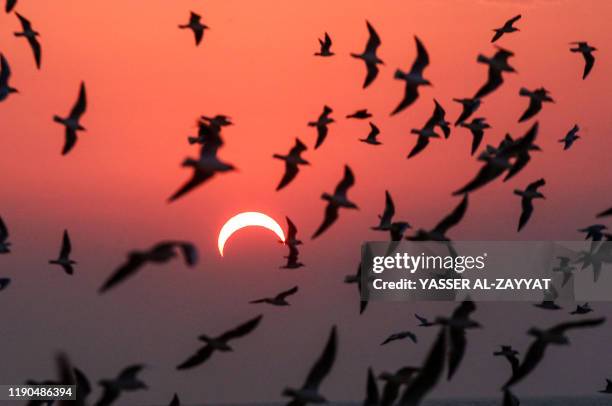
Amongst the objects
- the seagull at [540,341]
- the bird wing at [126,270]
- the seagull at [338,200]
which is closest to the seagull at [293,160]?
the seagull at [338,200]

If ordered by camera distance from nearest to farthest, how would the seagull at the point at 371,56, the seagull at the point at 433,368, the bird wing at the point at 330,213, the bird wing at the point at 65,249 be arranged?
the seagull at the point at 433,368 → the bird wing at the point at 330,213 → the seagull at the point at 371,56 → the bird wing at the point at 65,249

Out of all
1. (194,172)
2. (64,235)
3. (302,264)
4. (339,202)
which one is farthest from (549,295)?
(194,172)

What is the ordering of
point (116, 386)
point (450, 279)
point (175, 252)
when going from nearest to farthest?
point (175, 252) → point (116, 386) → point (450, 279)

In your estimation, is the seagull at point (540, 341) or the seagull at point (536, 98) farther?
the seagull at point (536, 98)

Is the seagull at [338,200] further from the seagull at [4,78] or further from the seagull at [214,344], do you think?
the seagull at [4,78]

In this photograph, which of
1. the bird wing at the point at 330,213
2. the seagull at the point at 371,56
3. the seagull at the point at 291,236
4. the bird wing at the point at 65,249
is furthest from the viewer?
the seagull at the point at 291,236

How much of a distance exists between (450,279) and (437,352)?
22850mm

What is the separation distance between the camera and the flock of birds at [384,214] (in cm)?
3431

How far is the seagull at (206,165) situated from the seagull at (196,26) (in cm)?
1020

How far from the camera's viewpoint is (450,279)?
188 feet

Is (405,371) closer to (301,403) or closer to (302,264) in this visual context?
(301,403)

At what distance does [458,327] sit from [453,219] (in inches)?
126

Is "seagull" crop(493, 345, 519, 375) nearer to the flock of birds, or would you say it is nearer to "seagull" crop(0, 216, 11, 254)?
the flock of birds

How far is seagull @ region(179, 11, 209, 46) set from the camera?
4444 centimetres
